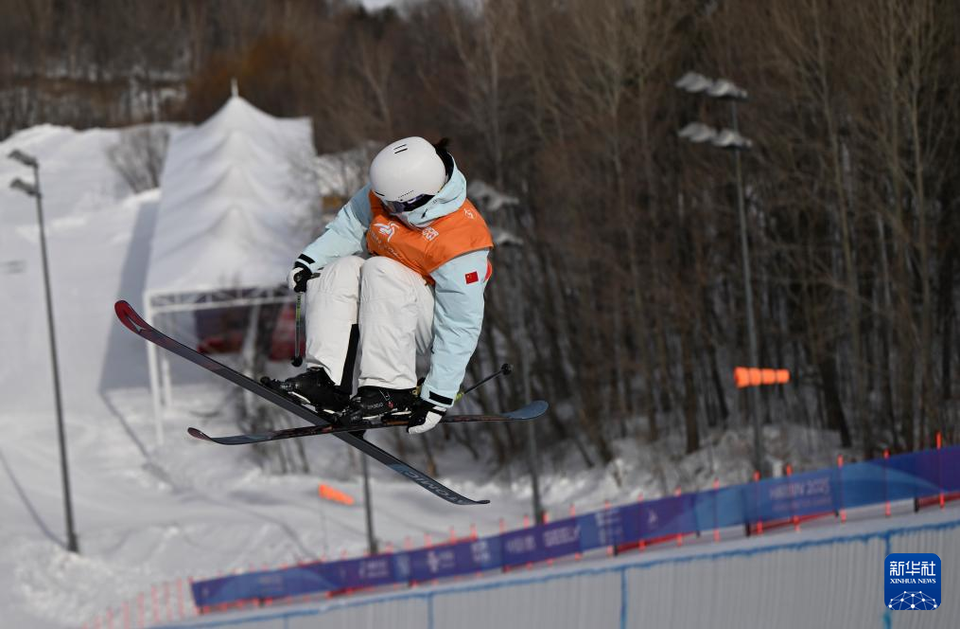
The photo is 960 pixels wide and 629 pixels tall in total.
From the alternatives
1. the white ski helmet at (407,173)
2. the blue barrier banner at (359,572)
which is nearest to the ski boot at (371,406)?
the white ski helmet at (407,173)

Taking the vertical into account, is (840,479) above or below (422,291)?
below

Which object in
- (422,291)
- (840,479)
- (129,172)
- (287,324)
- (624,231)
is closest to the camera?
(422,291)

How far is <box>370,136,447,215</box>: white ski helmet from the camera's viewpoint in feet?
15.3

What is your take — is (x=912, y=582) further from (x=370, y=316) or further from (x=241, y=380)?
(x=241, y=380)

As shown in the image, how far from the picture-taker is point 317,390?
5.12m

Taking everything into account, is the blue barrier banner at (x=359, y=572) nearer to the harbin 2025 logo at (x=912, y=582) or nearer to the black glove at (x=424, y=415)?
the harbin 2025 logo at (x=912, y=582)

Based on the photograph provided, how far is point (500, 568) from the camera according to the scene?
827 inches

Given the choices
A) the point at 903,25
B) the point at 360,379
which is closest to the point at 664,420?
the point at 903,25

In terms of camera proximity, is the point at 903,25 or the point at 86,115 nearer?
the point at 903,25

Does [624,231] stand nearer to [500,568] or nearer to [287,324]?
[500,568]

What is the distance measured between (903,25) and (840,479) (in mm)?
10343

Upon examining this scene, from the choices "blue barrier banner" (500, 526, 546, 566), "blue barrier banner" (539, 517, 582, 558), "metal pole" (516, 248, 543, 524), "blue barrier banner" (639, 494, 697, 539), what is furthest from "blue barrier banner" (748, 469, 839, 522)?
"metal pole" (516, 248, 543, 524)

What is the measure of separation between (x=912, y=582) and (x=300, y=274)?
827cm

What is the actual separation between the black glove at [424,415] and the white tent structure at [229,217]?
29.7m
